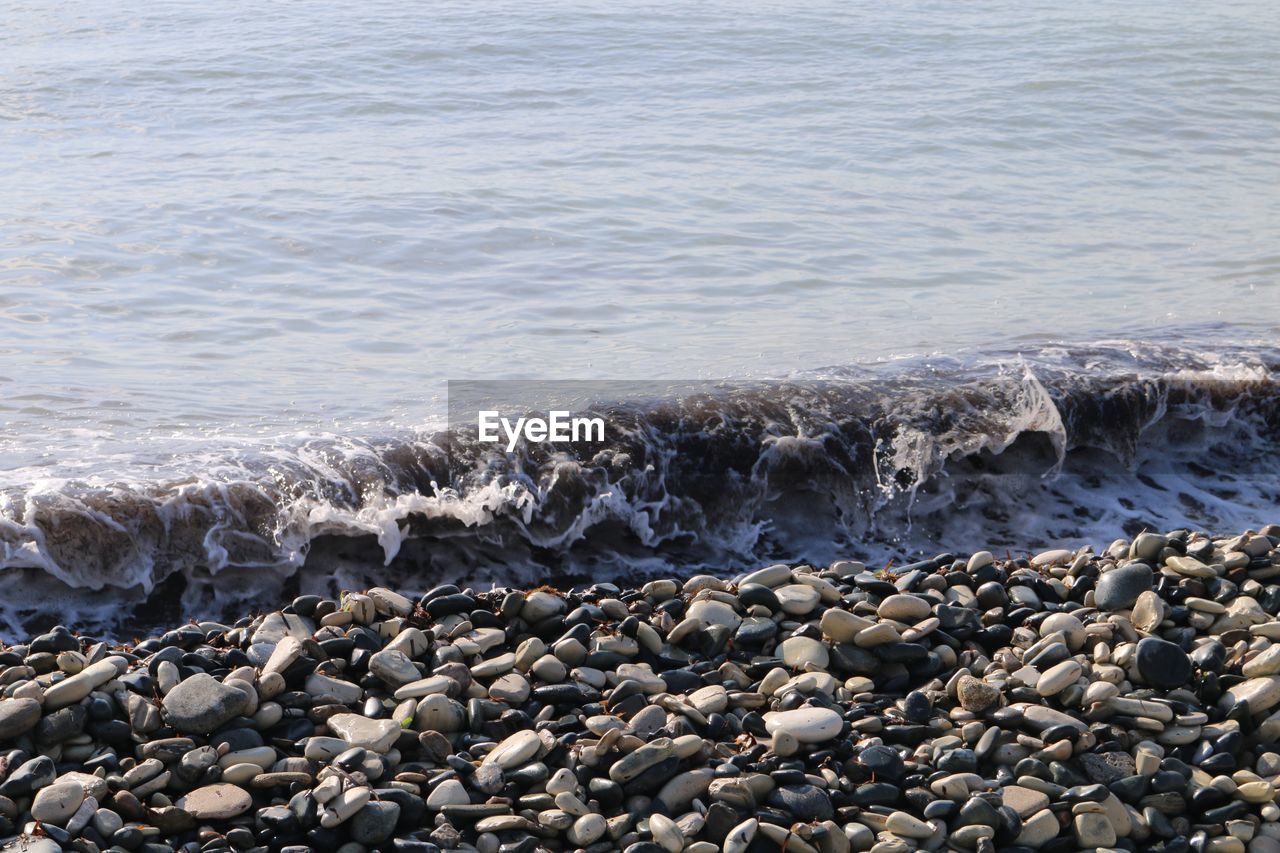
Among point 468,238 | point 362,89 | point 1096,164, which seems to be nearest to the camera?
point 468,238

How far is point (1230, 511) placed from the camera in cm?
687

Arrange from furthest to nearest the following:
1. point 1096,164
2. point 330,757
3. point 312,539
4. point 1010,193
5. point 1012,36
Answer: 1. point 1012,36
2. point 1096,164
3. point 1010,193
4. point 312,539
5. point 330,757

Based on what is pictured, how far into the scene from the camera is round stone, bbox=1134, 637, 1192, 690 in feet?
13.6

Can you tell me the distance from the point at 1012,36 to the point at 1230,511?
1495cm

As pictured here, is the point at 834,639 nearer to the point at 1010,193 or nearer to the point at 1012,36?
the point at 1010,193

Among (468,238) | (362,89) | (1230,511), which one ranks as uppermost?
(362,89)

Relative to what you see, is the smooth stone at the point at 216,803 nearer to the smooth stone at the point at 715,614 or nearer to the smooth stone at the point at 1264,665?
the smooth stone at the point at 715,614

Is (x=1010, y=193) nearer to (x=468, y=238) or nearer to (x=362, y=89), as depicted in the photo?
(x=468, y=238)

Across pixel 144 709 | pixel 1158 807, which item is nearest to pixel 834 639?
pixel 1158 807

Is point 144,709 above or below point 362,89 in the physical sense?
below

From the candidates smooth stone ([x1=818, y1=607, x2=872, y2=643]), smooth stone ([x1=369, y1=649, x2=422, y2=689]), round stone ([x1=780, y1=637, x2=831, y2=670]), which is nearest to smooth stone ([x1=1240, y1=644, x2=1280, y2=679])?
smooth stone ([x1=818, y1=607, x2=872, y2=643])

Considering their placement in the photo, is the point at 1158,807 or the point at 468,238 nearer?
the point at 1158,807

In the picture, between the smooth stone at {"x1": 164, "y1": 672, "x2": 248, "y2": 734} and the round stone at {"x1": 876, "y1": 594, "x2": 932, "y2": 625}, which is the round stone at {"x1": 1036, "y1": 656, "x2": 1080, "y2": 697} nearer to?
the round stone at {"x1": 876, "y1": 594, "x2": 932, "y2": 625}

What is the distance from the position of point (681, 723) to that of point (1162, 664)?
1598mm
